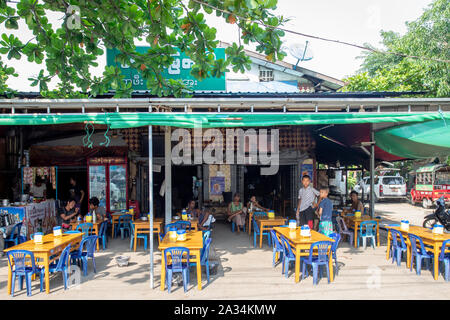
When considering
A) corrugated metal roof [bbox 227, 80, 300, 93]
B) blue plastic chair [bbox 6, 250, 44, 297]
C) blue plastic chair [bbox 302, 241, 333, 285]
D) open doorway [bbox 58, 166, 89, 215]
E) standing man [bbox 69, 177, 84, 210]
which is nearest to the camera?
blue plastic chair [bbox 6, 250, 44, 297]

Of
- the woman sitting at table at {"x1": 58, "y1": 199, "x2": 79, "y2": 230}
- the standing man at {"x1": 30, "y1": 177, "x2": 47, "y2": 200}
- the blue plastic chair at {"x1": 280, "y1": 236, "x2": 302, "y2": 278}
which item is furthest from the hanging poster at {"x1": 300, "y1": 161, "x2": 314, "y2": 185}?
the standing man at {"x1": 30, "y1": 177, "x2": 47, "y2": 200}

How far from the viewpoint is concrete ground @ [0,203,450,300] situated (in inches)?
197

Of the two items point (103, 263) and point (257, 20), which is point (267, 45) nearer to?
point (257, 20)

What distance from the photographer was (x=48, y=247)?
→ 5.23 meters

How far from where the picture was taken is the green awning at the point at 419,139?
5996 mm

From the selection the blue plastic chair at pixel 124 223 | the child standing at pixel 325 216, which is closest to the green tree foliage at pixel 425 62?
the child standing at pixel 325 216

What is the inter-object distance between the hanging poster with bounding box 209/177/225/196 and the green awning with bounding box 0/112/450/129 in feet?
21.2

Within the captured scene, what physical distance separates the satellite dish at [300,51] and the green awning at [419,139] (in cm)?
780

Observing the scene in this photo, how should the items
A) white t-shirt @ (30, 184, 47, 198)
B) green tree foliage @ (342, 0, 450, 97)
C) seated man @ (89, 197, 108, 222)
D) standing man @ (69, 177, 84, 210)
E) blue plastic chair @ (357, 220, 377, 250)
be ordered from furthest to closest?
1. green tree foliage @ (342, 0, 450, 97)
2. white t-shirt @ (30, 184, 47, 198)
3. standing man @ (69, 177, 84, 210)
4. seated man @ (89, 197, 108, 222)
5. blue plastic chair @ (357, 220, 377, 250)

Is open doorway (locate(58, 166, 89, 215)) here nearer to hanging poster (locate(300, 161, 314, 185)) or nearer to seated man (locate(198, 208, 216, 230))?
seated man (locate(198, 208, 216, 230))

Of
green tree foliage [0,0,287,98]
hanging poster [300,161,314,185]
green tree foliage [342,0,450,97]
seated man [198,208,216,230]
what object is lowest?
seated man [198,208,216,230]

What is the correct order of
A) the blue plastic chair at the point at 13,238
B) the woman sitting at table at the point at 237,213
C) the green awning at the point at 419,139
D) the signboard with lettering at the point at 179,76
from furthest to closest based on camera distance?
1. the signboard with lettering at the point at 179,76
2. the woman sitting at table at the point at 237,213
3. the blue plastic chair at the point at 13,238
4. the green awning at the point at 419,139

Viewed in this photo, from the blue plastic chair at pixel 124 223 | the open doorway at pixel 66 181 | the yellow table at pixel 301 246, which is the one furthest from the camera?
the open doorway at pixel 66 181

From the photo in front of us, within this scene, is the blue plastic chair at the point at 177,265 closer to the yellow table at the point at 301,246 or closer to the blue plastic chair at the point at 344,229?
the yellow table at the point at 301,246
